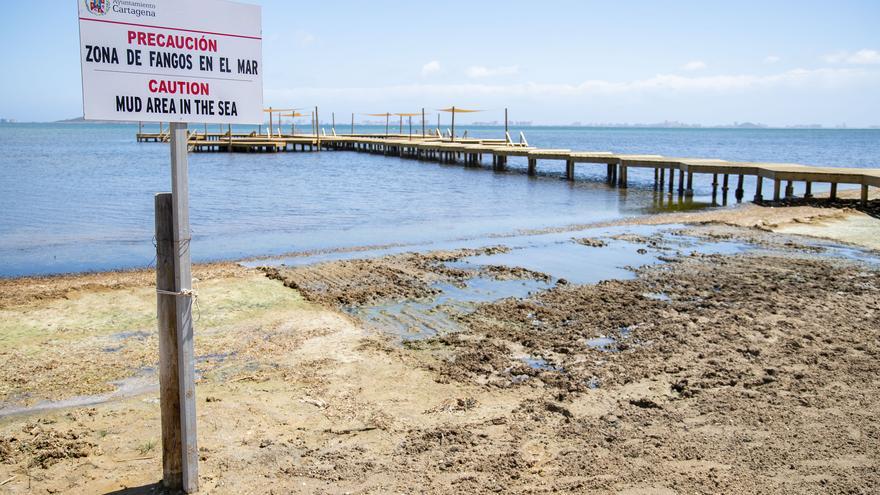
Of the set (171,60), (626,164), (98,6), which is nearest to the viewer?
(98,6)

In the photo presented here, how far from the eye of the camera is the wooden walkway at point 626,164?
835 inches

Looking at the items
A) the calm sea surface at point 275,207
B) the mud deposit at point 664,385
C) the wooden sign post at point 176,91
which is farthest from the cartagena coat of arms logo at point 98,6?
the calm sea surface at point 275,207

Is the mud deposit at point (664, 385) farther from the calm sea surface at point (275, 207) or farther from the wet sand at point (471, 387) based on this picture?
the calm sea surface at point (275, 207)

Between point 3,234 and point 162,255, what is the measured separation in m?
14.9

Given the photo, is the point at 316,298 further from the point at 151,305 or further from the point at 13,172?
the point at 13,172

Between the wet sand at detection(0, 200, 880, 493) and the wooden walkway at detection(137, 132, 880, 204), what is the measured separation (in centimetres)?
221

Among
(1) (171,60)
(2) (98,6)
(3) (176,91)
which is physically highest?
(2) (98,6)

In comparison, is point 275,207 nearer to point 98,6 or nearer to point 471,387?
point 471,387

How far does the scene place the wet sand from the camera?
4387 millimetres

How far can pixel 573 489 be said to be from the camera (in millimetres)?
4164

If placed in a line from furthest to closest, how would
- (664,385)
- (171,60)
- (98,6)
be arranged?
(664,385)
(171,60)
(98,6)

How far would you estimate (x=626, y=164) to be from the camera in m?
29.7

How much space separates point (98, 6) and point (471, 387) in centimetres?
397

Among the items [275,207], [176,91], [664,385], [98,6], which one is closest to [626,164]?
[275,207]
